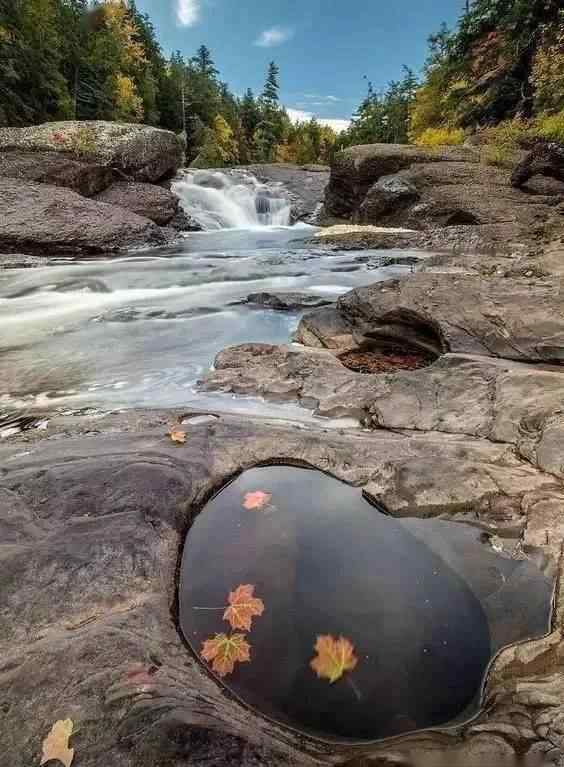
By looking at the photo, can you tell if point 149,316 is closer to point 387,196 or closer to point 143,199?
point 143,199

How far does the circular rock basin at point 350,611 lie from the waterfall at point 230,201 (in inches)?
789

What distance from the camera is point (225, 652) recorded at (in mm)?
1633

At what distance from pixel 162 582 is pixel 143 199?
669 inches

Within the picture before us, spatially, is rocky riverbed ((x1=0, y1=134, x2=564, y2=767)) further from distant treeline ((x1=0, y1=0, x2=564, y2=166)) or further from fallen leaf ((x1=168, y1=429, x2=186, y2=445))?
distant treeline ((x1=0, y1=0, x2=564, y2=166))

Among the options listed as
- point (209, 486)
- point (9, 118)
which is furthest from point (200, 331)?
point (9, 118)

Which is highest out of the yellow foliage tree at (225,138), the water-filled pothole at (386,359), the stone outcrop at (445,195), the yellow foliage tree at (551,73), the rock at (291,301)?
the yellow foliage tree at (225,138)

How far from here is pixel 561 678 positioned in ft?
4.68

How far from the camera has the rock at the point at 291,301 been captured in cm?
728

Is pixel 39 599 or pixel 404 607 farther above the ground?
pixel 39 599

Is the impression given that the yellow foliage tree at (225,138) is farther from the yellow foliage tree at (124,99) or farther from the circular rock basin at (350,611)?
the circular rock basin at (350,611)

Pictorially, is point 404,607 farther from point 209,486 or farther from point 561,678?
point 209,486

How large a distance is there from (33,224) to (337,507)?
522 inches

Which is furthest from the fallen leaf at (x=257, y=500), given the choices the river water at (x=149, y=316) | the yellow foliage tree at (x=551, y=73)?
the yellow foliage tree at (x=551, y=73)

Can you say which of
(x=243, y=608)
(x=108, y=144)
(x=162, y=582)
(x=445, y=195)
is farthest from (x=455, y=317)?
(x=108, y=144)
